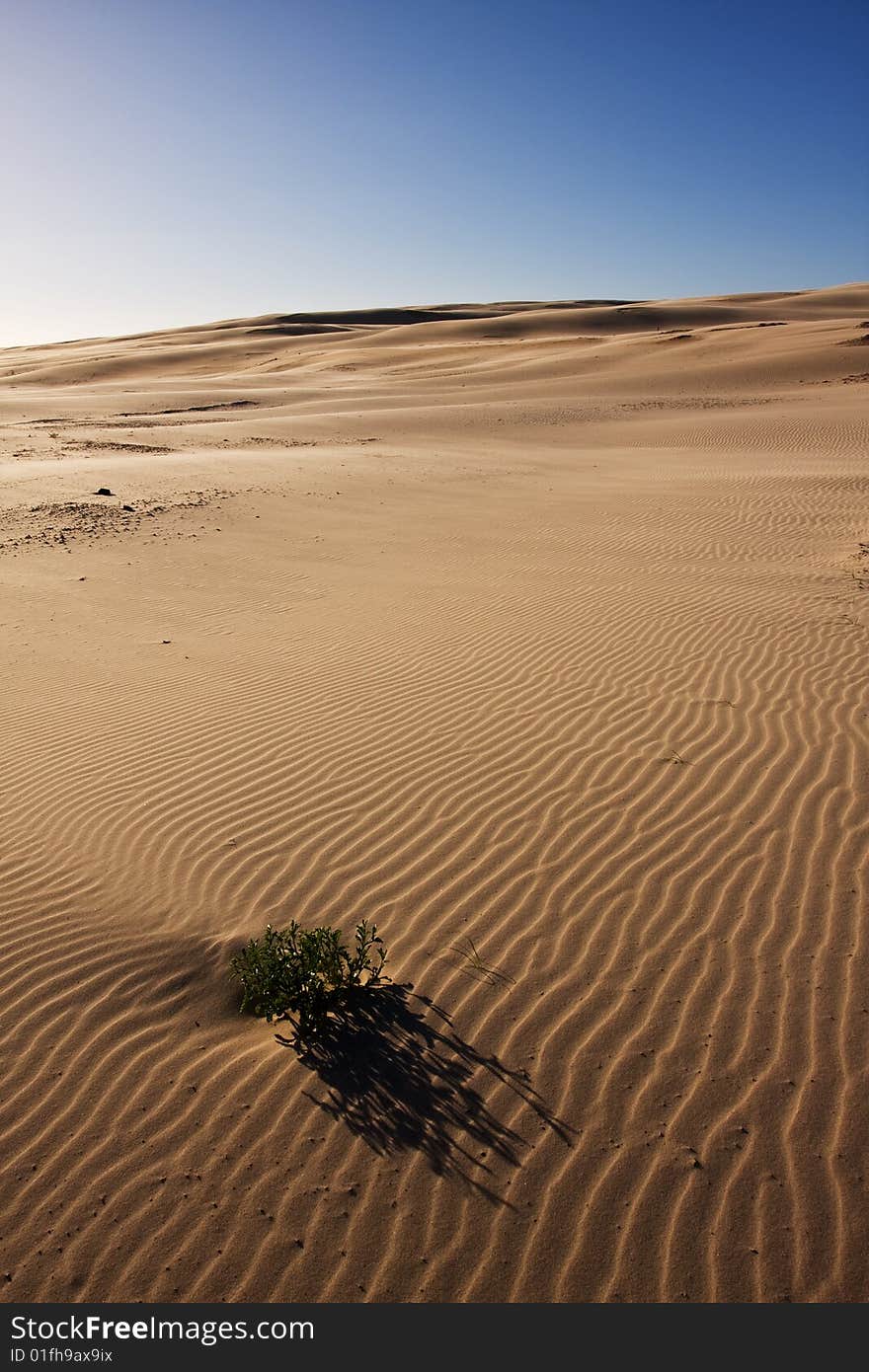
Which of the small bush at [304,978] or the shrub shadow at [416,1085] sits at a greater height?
the small bush at [304,978]

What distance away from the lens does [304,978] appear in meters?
4.23

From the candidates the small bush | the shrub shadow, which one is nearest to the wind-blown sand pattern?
the shrub shadow

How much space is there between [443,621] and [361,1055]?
6748mm

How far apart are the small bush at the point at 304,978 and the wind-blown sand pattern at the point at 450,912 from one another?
158 mm

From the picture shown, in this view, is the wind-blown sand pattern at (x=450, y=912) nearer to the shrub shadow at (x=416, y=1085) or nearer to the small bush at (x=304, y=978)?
the shrub shadow at (x=416, y=1085)

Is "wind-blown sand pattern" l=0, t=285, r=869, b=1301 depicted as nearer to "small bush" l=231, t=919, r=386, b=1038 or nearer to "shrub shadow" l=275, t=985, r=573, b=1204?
"shrub shadow" l=275, t=985, r=573, b=1204

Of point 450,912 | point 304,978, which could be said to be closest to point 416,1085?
point 304,978

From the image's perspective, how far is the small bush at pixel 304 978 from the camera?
13.8 feet

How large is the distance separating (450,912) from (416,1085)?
122 cm

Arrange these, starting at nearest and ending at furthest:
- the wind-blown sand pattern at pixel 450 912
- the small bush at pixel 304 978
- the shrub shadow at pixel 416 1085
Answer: the wind-blown sand pattern at pixel 450 912, the shrub shadow at pixel 416 1085, the small bush at pixel 304 978

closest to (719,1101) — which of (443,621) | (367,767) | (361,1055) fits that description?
(361,1055)

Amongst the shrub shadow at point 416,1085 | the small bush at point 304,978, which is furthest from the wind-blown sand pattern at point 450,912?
the small bush at point 304,978

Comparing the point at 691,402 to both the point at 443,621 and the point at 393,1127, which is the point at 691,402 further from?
the point at 393,1127

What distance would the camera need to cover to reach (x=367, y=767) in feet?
21.7
